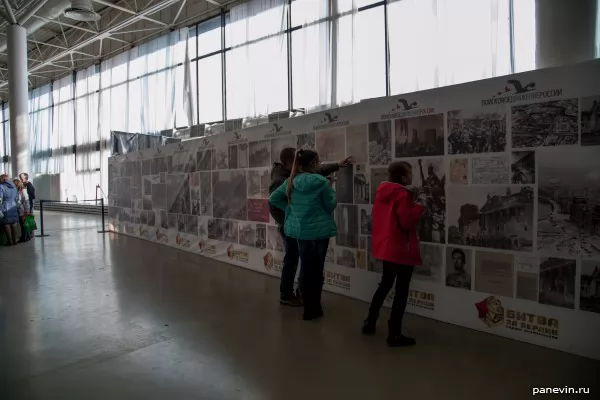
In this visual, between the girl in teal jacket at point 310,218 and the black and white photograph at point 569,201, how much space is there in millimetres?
1382

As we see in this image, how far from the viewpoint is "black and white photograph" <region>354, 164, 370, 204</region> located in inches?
135

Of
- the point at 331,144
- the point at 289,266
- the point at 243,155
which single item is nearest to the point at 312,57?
the point at 243,155

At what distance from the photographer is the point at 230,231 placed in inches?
203

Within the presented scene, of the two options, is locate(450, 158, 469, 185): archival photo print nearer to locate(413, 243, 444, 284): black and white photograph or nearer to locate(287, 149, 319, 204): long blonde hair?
locate(413, 243, 444, 284): black and white photograph

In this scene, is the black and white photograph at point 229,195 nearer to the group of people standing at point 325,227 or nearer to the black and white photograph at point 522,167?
the group of people standing at point 325,227

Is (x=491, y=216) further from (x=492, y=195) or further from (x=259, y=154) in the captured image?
(x=259, y=154)

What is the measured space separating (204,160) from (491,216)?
13.2 ft

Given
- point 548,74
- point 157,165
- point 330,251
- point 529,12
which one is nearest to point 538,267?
point 548,74

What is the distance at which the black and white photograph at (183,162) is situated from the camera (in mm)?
5876

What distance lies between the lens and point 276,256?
14.6 feet

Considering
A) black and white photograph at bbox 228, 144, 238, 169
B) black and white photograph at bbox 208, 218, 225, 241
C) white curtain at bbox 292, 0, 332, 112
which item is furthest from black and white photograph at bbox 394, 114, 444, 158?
white curtain at bbox 292, 0, 332, 112

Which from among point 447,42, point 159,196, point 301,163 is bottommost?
point 159,196

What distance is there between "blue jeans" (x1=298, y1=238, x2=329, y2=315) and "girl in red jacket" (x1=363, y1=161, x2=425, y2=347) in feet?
1.73

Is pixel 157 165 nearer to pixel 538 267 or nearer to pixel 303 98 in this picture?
pixel 303 98
